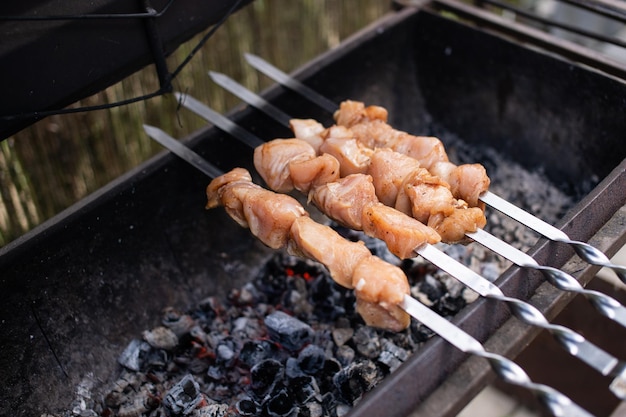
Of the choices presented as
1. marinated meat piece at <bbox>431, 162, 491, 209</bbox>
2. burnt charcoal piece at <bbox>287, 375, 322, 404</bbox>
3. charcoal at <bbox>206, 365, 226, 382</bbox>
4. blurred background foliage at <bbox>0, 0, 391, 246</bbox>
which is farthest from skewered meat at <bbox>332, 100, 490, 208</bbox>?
blurred background foliage at <bbox>0, 0, 391, 246</bbox>

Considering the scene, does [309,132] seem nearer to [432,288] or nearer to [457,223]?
[457,223]

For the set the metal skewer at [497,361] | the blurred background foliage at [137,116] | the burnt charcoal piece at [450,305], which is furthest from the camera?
the blurred background foliage at [137,116]

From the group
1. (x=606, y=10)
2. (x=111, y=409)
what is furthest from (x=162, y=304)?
(x=606, y=10)

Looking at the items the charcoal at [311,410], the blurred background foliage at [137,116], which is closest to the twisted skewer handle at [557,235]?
the charcoal at [311,410]

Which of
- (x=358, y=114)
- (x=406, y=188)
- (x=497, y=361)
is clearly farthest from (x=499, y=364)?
(x=358, y=114)

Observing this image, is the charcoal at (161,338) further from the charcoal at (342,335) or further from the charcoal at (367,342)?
the charcoal at (367,342)

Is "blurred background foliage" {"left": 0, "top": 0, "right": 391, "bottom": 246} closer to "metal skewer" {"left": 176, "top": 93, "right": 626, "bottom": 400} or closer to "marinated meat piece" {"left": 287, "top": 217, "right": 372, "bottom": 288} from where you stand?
"marinated meat piece" {"left": 287, "top": 217, "right": 372, "bottom": 288}
